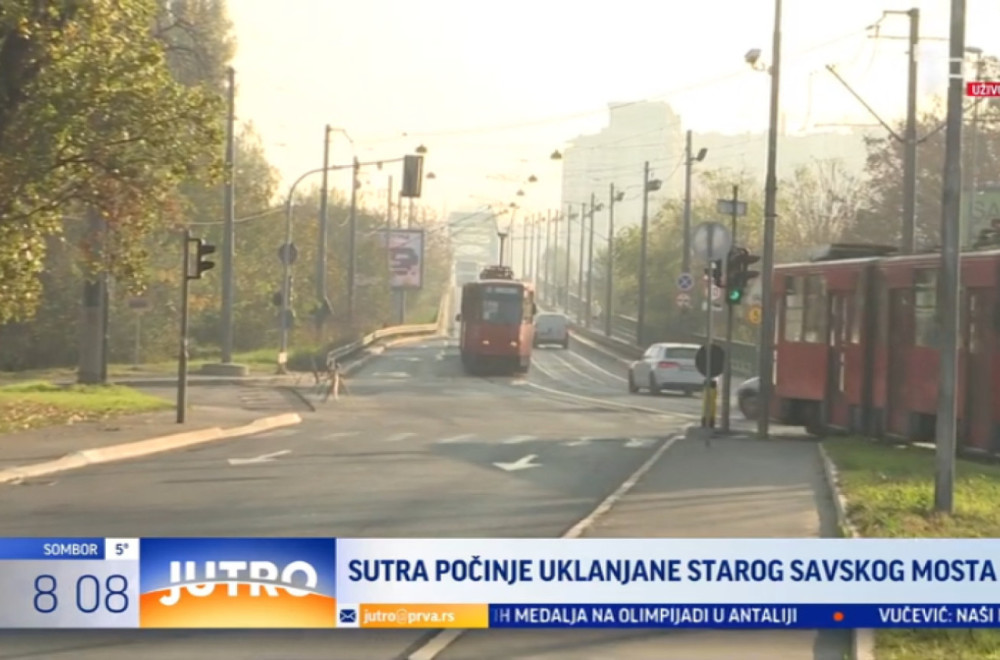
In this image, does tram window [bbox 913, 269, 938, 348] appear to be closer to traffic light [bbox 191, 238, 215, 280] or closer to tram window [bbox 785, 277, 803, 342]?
tram window [bbox 785, 277, 803, 342]

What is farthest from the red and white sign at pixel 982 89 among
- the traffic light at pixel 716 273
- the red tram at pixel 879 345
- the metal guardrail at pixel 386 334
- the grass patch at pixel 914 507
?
the metal guardrail at pixel 386 334

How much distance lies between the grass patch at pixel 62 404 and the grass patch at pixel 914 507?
12.7 metres

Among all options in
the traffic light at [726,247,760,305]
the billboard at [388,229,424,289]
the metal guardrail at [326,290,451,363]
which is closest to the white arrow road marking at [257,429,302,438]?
the traffic light at [726,247,760,305]

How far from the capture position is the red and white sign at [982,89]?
1288 cm

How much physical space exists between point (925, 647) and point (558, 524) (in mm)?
6280

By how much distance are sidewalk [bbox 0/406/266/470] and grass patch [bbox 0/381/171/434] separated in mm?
497

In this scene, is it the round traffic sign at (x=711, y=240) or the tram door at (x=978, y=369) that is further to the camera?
the round traffic sign at (x=711, y=240)

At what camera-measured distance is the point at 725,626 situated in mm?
9055

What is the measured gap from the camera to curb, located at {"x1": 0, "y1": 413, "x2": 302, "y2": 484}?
64.1ft

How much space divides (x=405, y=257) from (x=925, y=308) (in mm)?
76121

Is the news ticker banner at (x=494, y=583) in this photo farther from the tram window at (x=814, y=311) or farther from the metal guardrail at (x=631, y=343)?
the metal guardrail at (x=631, y=343)

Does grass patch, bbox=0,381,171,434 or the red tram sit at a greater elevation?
the red tram

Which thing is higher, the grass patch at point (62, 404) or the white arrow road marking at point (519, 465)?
the white arrow road marking at point (519, 465)

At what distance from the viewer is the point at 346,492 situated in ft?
58.4
